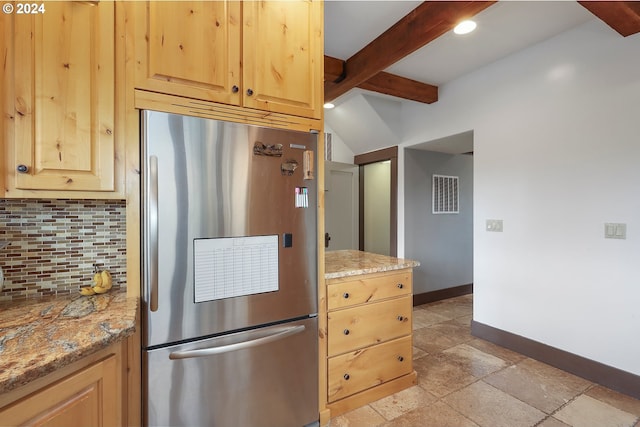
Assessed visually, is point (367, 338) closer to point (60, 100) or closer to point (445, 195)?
point (60, 100)

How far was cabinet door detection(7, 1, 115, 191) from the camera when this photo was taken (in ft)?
3.71

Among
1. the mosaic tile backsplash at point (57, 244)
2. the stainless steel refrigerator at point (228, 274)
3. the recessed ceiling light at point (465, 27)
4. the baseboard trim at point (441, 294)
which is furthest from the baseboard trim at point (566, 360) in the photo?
the mosaic tile backsplash at point (57, 244)

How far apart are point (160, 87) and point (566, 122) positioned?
299cm

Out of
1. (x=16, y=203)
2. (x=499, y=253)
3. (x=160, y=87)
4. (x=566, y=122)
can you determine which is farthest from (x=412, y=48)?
(x=16, y=203)

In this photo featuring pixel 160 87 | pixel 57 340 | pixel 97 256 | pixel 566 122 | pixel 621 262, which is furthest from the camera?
pixel 566 122

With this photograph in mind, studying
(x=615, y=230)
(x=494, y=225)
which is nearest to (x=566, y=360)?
(x=615, y=230)

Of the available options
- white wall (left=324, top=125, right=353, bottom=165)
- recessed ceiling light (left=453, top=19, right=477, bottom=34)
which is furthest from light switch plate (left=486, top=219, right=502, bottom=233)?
white wall (left=324, top=125, right=353, bottom=165)

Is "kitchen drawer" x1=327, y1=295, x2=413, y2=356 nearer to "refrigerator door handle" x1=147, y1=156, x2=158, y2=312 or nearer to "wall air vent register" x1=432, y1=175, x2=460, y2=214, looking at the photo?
"refrigerator door handle" x1=147, y1=156, x2=158, y2=312

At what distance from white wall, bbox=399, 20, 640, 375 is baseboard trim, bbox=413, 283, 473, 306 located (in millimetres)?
1043

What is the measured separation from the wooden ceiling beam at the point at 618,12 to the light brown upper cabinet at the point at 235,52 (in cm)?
168

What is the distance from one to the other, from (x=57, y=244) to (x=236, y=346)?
1.05 meters

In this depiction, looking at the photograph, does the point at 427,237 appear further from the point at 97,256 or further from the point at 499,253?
the point at 97,256

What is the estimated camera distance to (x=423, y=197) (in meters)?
3.96

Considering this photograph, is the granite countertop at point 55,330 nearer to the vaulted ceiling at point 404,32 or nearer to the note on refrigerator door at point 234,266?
Result: the note on refrigerator door at point 234,266
